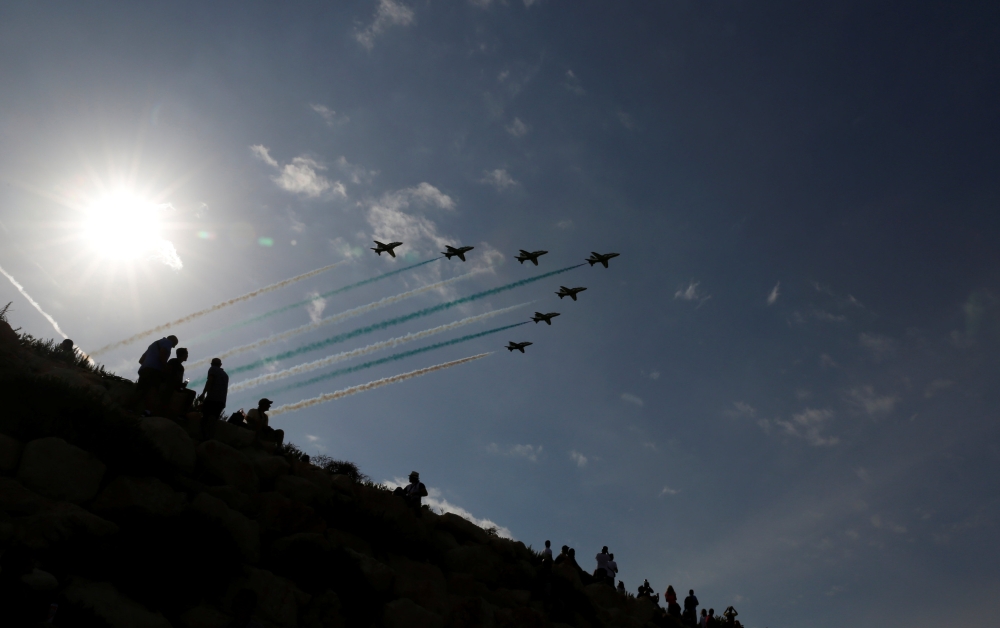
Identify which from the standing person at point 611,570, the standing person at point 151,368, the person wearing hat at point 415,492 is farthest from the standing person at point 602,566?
the standing person at point 151,368

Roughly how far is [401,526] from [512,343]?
3378 centimetres

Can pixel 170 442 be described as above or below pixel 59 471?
above

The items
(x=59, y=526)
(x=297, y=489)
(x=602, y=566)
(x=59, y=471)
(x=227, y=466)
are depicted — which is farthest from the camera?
(x=602, y=566)

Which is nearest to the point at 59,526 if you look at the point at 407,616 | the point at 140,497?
the point at 140,497

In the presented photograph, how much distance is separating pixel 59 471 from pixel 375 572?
7.41m

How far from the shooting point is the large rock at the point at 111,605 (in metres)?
10.1

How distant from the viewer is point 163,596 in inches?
452

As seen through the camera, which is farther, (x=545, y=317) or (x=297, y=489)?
(x=545, y=317)

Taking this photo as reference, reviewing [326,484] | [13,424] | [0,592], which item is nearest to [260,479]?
[326,484]

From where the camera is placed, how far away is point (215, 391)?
17.0 meters

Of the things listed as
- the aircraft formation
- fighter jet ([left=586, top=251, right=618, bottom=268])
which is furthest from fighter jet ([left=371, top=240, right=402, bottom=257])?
fighter jet ([left=586, top=251, right=618, bottom=268])

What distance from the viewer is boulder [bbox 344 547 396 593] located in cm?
1523

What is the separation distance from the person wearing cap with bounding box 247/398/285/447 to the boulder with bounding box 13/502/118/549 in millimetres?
7454

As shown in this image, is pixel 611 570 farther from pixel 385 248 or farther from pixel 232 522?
pixel 385 248
